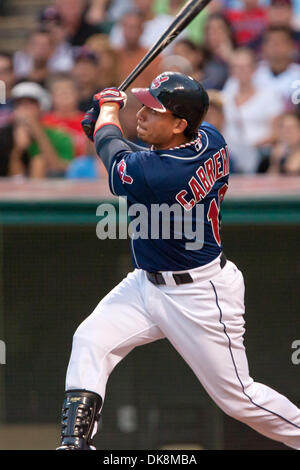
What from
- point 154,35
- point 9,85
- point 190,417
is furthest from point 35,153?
point 190,417

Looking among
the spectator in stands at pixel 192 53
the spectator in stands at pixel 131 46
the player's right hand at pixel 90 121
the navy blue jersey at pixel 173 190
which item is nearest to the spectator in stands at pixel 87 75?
the spectator in stands at pixel 131 46

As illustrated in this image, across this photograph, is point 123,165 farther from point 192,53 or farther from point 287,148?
point 192,53

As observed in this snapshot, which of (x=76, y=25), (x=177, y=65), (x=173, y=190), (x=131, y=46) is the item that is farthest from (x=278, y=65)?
(x=173, y=190)

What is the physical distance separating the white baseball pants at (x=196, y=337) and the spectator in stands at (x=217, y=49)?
284 centimetres

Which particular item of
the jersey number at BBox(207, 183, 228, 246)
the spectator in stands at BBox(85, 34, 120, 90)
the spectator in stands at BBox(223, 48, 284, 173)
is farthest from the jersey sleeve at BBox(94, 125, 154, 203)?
the spectator in stands at BBox(85, 34, 120, 90)

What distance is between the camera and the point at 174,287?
3.13m

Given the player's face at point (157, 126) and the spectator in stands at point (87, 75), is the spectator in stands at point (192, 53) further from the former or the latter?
the player's face at point (157, 126)

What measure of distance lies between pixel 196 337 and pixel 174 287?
204 mm

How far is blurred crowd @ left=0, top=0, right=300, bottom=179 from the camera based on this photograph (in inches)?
208

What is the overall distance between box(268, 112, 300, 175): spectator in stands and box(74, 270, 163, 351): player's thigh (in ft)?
6.54

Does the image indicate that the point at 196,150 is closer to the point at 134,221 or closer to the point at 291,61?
the point at 134,221

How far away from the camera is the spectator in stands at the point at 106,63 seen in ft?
19.4

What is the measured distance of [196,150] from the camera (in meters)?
3.06

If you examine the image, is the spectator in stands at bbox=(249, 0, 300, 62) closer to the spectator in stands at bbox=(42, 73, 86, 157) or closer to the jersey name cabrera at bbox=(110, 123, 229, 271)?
the spectator in stands at bbox=(42, 73, 86, 157)
